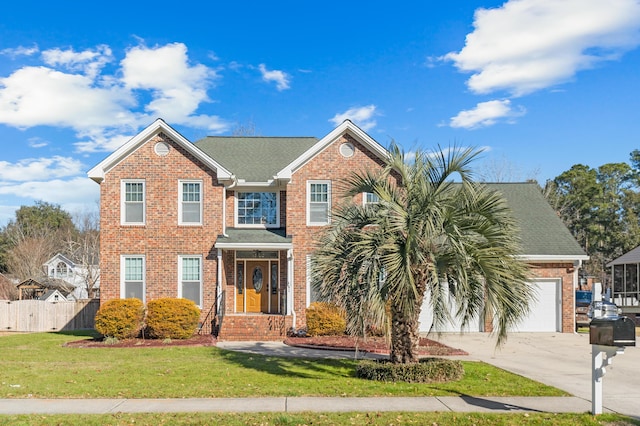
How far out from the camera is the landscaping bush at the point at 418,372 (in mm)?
10625

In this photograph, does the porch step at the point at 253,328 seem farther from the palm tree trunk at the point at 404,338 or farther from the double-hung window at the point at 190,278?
the palm tree trunk at the point at 404,338

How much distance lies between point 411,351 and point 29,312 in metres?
20.1

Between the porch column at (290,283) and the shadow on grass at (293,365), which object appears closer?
the shadow on grass at (293,365)

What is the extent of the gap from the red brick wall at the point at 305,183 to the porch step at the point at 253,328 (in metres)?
1.62

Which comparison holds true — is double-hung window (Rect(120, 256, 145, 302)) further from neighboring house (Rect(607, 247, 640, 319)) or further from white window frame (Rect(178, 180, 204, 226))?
neighboring house (Rect(607, 247, 640, 319))

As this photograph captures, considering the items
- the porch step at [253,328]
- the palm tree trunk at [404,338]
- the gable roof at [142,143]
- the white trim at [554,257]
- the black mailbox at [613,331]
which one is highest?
the gable roof at [142,143]

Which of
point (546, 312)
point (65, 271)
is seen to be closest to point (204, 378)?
point (546, 312)

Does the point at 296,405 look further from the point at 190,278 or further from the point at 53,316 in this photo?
the point at 53,316

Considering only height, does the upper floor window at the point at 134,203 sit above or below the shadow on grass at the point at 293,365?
above

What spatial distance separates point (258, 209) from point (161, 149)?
4.30 metres

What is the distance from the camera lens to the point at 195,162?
1988cm

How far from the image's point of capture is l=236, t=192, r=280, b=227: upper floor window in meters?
20.9

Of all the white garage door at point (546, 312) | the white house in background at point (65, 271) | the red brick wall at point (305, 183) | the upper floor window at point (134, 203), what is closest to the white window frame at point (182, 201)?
the upper floor window at point (134, 203)

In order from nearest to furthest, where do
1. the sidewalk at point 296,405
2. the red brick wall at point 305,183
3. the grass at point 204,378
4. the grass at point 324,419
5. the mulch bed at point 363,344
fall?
the grass at point 324,419
the sidewalk at point 296,405
the grass at point 204,378
the mulch bed at point 363,344
the red brick wall at point 305,183
